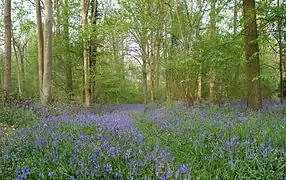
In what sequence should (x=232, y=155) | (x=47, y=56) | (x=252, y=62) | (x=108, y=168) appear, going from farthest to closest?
(x=47, y=56) → (x=252, y=62) → (x=232, y=155) → (x=108, y=168)

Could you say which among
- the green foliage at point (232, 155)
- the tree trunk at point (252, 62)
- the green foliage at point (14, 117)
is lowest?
the green foliage at point (232, 155)

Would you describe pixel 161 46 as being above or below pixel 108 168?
above

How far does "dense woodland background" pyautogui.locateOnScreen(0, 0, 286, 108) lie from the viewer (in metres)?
8.19

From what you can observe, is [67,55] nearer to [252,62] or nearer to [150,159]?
[252,62]

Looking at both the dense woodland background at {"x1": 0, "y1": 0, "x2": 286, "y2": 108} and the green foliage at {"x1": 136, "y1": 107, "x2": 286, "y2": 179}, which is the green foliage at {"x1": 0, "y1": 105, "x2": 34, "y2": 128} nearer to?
the dense woodland background at {"x1": 0, "y1": 0, "x2": 286, "y2": 108}

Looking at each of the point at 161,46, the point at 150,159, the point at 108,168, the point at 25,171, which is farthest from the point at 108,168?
the point at 161,46

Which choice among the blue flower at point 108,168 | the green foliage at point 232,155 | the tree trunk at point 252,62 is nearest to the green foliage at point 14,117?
the green foliage at point 232,155

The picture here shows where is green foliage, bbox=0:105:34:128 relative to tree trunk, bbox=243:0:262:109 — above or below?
below

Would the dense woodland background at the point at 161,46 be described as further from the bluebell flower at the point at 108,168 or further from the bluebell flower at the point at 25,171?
the bluebell flower at the point at 25,171

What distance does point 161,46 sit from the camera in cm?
2170

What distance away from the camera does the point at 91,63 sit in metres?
14.9

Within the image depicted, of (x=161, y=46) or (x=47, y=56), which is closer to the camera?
(x=47, y=56)

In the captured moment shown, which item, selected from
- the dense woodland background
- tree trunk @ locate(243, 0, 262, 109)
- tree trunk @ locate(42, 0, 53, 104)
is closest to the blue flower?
the dense woodland background

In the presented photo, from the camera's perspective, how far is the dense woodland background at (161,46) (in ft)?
26.9
